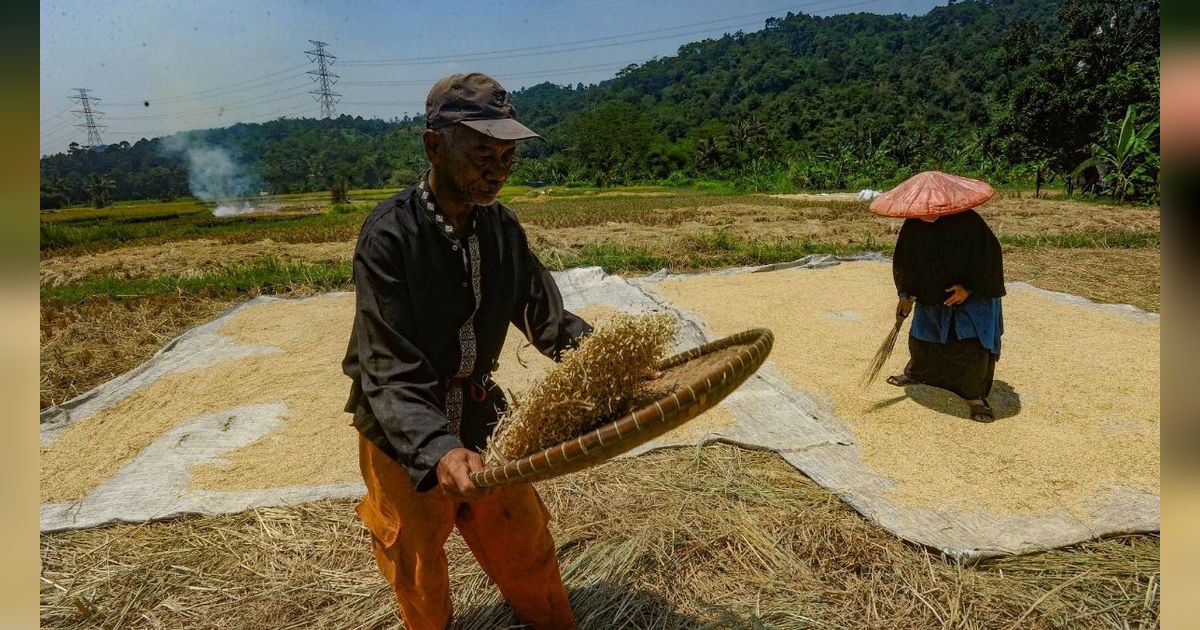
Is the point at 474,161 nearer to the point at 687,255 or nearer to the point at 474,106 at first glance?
the point at 474,106

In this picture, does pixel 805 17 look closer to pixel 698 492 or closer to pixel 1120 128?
pixel 1120 128

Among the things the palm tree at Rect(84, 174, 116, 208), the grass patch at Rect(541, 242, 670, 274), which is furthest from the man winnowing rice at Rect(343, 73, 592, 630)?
the palm tree at Rect(84, 174, 116, 208)

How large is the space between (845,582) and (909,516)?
1.94ft

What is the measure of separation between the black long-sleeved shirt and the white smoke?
136 feet

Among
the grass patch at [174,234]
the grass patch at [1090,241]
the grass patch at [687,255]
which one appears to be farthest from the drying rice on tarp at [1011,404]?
the grass patch at [174,234]

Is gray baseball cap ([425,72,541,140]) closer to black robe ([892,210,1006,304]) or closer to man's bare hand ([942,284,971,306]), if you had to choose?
black robe ([892,210,1006,304])

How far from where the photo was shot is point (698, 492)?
3.40 m

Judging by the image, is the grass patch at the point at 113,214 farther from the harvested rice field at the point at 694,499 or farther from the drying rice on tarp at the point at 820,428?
the drying rice on tarp at the point at 820,428

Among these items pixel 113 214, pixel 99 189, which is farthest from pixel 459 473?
pixel 99 189

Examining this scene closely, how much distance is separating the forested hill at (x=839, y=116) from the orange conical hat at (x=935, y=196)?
3995 mm

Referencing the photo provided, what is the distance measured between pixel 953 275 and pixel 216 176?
58.5 m

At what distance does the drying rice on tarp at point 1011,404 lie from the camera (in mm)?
3330

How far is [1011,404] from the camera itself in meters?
4.33
